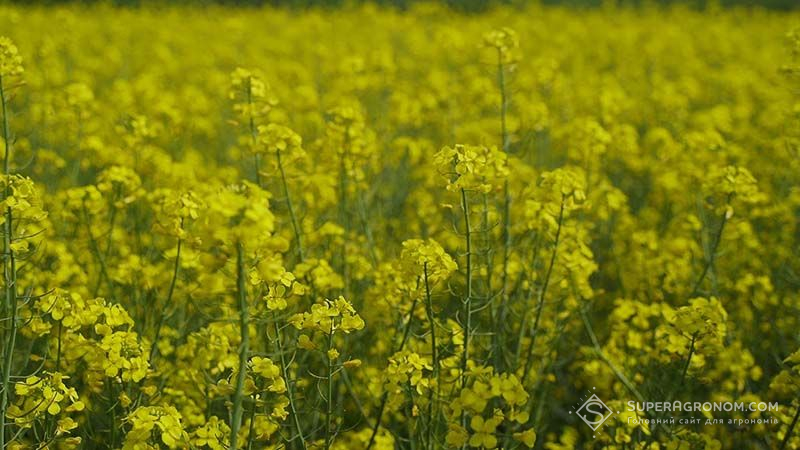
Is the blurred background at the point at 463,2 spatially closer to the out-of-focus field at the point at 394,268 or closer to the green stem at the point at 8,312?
the out-of-focus field at the point at 394,268

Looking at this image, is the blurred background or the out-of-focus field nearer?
the out-of-focus field

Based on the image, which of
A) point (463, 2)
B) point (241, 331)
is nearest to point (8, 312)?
point (241, 331)

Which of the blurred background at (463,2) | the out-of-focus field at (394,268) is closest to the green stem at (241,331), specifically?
the out-of-focus field at (394,268)

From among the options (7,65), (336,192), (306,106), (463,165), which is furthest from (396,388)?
(306,106)

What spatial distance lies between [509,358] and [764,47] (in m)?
7.71

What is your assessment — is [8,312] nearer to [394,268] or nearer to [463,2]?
[394,268]

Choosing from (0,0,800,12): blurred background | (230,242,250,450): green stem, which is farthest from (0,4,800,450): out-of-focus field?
(0,0,800,12): blurred background

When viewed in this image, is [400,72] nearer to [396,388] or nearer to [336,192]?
[336,192]

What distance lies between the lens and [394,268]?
2752mm

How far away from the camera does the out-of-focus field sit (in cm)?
253

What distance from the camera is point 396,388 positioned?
2508 millimetres

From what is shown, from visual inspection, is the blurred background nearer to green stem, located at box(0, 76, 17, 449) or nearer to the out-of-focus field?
the out-of-focus field

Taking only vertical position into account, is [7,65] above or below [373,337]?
above

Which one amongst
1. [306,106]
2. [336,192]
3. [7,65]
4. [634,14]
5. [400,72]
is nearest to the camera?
[7,65]
